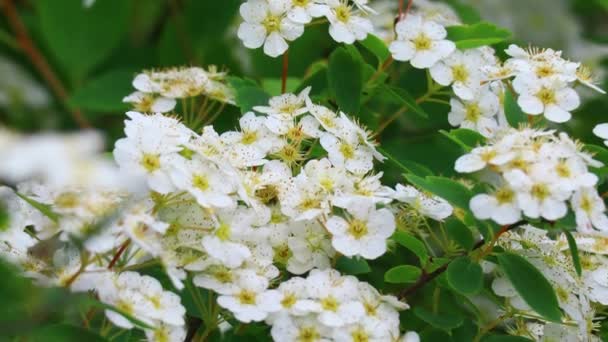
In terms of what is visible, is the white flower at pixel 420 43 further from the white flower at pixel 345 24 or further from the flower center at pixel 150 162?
the flower center at pixel 150 162

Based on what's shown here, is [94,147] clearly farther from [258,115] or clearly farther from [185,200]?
[258,115]

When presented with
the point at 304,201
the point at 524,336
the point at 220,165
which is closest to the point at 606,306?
the point at 524,336

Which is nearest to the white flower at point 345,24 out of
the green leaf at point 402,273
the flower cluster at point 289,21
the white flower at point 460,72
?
the flower cluster at point 289,21

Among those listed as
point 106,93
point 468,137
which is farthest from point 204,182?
point 106,93

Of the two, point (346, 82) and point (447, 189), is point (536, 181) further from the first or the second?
point (346, 82)

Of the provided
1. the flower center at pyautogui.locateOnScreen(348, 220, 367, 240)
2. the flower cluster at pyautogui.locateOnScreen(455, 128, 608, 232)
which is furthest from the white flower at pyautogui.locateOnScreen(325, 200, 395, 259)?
the flower cluster at pyautogui.locateOnScreen(455, 128, 608, 232)

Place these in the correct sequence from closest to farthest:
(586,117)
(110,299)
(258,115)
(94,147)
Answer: (94,147)
(110,299)
(258,115)
(586,117)

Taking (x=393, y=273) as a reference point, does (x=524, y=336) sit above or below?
below
